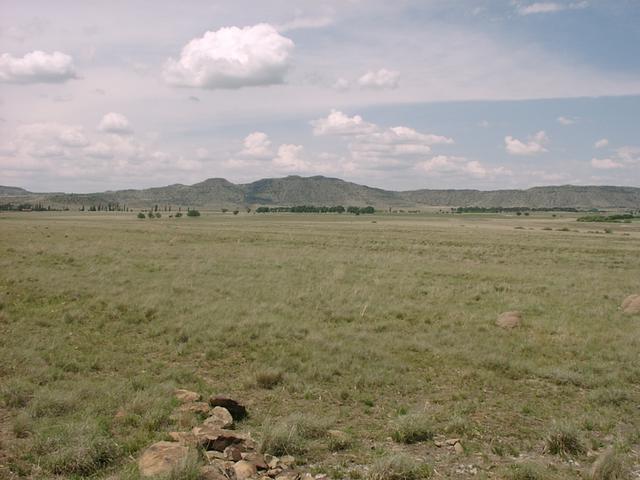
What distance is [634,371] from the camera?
1059cm

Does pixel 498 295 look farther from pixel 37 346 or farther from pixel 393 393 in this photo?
pixel 37 346

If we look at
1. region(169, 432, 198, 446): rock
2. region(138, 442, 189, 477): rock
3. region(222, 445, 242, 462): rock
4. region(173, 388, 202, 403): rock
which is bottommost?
region(173, 388, 202, 403): rock

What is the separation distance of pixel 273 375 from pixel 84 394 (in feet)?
11.0

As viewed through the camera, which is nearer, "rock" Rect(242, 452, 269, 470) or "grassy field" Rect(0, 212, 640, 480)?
"rock" Rect(242, 452, 269, 470)

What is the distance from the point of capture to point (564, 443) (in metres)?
7.02

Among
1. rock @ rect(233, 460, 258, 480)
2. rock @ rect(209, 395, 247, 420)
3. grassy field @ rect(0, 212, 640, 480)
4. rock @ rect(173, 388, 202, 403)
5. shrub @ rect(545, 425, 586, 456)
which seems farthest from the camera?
rock @ rect(173, 388, 202, 403)

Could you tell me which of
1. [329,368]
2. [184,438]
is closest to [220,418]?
[184,438]

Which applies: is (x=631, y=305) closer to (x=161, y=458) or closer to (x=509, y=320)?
(x=509, y=320)

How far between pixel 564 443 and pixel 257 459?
431 centimetres

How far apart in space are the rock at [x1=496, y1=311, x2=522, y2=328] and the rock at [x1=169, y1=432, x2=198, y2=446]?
10.7 metres

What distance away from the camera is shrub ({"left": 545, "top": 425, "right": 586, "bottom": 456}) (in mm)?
6949

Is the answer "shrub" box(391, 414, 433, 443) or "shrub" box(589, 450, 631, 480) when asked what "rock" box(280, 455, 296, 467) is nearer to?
"shrub" box(391, 414, 433, 443)

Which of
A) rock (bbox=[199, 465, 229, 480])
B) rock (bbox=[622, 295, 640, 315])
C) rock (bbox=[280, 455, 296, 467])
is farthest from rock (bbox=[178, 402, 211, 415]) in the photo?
rock (bbox=[622, 295, 640, 315])

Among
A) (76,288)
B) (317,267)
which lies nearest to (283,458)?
(76,288)
